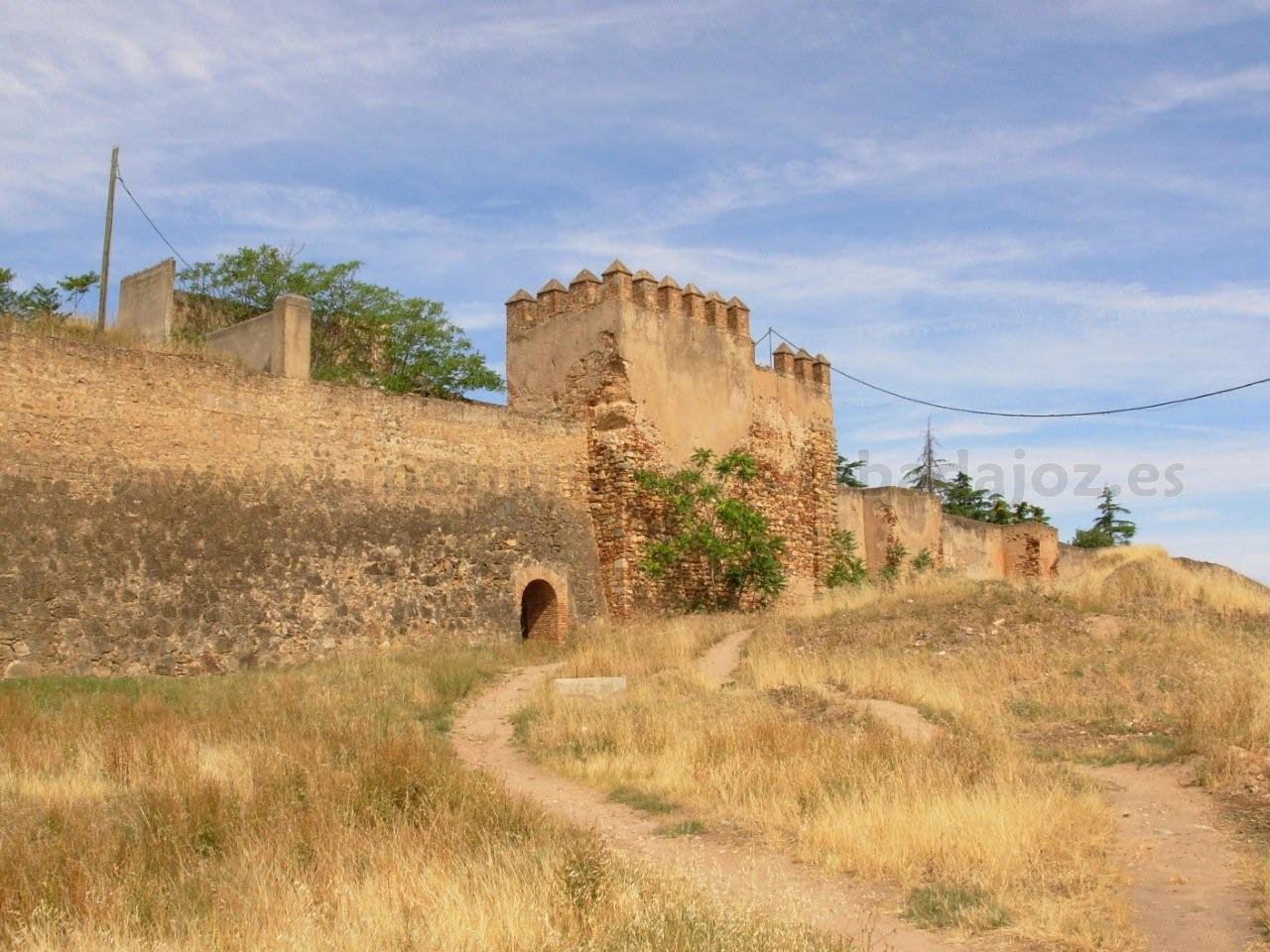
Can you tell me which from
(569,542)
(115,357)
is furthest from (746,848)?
(569,542)

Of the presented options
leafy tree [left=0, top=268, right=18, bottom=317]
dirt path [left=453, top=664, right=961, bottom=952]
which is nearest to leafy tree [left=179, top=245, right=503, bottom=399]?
leafy tree [left=0, top=268, right=18, bottom=317]

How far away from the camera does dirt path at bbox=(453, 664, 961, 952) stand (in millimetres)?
5918

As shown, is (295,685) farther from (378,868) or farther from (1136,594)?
(1136,594)

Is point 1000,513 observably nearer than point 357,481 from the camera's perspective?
No

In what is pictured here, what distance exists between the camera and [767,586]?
67.4 ft

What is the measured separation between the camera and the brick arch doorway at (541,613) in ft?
60.3

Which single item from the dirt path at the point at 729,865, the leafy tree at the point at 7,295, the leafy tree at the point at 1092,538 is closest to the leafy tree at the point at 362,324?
the leafy tree at the point at 7,295

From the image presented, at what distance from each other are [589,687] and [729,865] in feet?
19.3

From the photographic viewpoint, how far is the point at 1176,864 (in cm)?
724

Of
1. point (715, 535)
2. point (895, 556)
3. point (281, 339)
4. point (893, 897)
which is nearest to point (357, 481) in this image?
point (281, 339)

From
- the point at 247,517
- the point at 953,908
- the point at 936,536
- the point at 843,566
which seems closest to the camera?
the point at 953,908

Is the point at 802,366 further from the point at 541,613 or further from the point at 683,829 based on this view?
the point at 683,829

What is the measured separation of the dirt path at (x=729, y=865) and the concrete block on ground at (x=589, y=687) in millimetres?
1867

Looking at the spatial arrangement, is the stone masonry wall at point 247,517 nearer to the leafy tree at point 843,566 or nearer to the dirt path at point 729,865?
the dirt path at point 729,865
